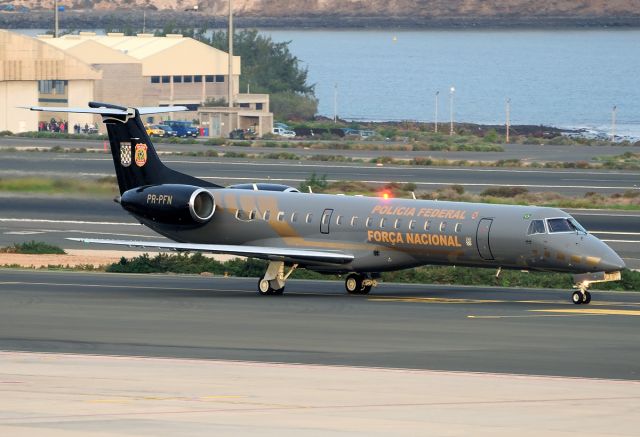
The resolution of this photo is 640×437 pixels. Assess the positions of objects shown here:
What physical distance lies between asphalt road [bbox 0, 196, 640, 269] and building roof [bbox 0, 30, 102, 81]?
5235 cm

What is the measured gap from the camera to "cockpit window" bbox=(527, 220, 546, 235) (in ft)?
116

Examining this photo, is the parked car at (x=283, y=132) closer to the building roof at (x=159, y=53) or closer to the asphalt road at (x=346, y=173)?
the building roof at (x=159, y=53)

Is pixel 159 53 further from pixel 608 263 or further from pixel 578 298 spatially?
pixel 608 263

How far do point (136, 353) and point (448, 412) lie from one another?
9.08 meters

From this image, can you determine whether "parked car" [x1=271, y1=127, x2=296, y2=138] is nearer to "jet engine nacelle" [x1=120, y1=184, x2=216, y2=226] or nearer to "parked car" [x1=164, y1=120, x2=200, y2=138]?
"parked car" [x1=164, y1=120, x2=200, y2=138]

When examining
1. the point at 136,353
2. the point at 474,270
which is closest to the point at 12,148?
the point at 474,270

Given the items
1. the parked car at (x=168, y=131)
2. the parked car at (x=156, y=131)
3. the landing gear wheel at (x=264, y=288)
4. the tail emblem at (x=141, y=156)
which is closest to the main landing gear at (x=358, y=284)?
the landing gear wheel at (x=264, y=288)

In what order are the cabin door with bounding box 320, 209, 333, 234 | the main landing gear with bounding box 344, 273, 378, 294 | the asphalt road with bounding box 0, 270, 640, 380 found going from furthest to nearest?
the main landing gear with bounding box 344, 273, 378, 294 < the cabin door with bounding box 320, 209, 333, 234 < the asphalt road with bounding box 0, 270, 640, 380

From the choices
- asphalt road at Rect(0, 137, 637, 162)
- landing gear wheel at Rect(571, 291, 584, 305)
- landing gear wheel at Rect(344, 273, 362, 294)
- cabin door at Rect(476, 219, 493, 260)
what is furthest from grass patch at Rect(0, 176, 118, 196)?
asphalt road at Rect(0, 137, 637, 162)

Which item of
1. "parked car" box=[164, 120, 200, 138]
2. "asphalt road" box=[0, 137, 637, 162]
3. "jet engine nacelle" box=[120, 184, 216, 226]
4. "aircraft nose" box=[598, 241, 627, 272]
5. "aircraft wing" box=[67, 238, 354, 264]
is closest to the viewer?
"aircraft nose" box=[598, 241, 627, 272]

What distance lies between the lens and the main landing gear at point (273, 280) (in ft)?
128

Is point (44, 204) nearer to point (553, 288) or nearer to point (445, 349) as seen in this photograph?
point (553, 288)

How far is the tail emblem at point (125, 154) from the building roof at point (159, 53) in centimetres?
9917

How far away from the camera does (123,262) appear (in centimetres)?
4841
